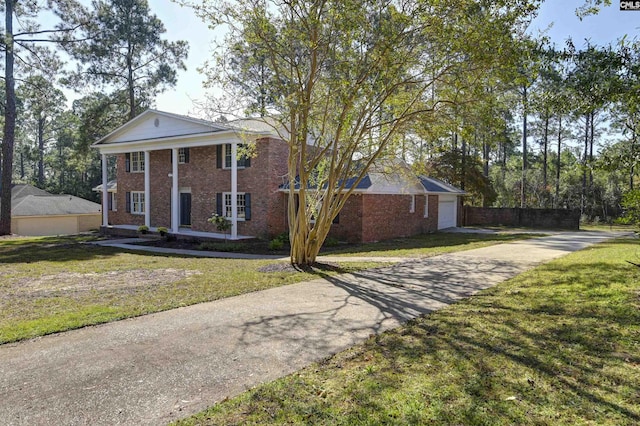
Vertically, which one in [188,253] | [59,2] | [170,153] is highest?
[59,2]

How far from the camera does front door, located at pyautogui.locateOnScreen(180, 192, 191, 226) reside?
72.4 ft

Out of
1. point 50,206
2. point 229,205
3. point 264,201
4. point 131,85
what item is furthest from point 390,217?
point 50,206

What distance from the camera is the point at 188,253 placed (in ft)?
53.6

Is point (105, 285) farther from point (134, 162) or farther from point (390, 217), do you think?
point (134, 162)

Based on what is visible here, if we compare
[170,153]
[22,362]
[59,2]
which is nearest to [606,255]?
[22,362]

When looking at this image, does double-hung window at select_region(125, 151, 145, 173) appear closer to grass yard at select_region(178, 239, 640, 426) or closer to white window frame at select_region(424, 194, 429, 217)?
white window frame at select_region(424, 194, 429, 217)

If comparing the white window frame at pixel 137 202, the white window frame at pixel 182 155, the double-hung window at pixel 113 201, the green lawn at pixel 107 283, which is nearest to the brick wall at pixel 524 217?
the green lawn at pixel 107 283

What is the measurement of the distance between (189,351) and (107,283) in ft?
17.8

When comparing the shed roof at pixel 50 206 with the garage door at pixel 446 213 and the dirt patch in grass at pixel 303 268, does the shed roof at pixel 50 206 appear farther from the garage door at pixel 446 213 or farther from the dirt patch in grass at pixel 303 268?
the dirt patch in grass at pixel 303 268

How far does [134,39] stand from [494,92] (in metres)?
27.3

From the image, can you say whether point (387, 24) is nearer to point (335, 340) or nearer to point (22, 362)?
point (335, 340)

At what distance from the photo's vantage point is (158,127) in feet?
71.8

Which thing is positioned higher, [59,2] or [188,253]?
[59,2]

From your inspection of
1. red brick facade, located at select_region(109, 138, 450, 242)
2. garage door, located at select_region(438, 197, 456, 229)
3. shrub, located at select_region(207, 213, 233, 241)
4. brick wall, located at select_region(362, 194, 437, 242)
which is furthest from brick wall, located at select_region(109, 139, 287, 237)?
garage door, located at select_region(438, 197, 456, 229)
